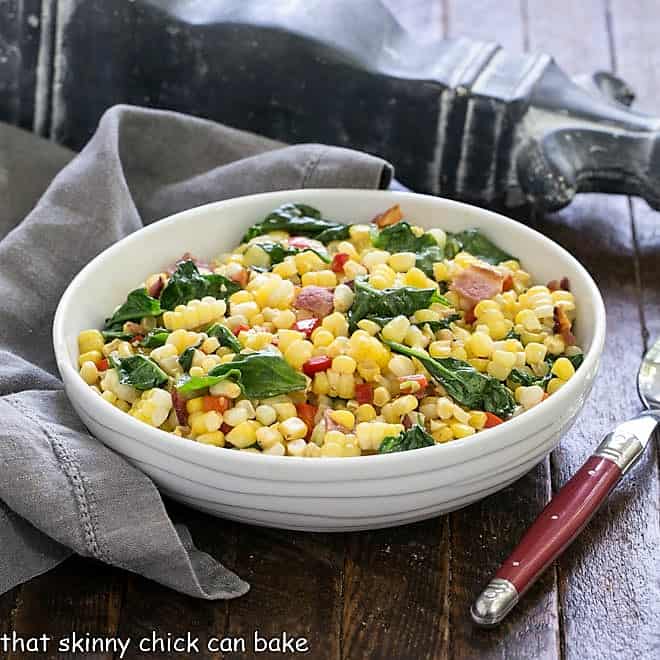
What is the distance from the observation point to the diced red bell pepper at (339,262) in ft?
8.32

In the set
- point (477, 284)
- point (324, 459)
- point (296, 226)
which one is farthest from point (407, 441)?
point (296, 226)

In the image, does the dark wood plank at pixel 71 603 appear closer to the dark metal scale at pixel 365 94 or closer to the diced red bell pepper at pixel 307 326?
the diced red bell pepper at pixel 307 326

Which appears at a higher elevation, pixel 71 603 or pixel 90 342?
pixel 90 342

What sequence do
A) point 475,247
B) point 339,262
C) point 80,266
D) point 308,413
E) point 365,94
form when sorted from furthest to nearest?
point 365,94 → point 80,266 → point 475,247 → point 339,262 → point 308,413

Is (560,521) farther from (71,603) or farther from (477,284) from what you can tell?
(71,603)

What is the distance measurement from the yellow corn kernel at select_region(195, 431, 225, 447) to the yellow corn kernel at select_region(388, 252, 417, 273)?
609mm

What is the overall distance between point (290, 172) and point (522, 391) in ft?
3.22

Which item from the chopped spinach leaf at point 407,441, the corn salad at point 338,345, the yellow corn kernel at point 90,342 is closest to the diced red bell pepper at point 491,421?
the corn salad at point 338,345

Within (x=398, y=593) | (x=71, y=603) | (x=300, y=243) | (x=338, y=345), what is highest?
(x=338, y=345)

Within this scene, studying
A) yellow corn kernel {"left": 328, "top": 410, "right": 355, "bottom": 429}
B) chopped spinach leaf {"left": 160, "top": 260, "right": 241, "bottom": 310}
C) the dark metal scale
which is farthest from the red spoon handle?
the dark metal scale

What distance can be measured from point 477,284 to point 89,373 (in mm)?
804

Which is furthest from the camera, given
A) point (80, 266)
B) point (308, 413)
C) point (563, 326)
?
point (80, 266)

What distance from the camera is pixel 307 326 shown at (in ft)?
7.68

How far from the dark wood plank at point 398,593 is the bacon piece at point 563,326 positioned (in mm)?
455
